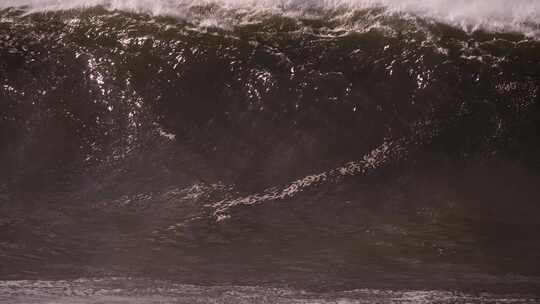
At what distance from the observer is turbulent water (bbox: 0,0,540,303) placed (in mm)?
4414

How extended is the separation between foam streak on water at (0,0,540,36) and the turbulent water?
Answer: 0.05 feet

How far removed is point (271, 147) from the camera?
4.81 m

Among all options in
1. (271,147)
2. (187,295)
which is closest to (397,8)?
(271,147)

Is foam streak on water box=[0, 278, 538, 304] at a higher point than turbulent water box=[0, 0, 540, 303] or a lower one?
lower

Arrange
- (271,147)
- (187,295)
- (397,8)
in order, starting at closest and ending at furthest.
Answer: (187,295)
(271,147)
(397,8)

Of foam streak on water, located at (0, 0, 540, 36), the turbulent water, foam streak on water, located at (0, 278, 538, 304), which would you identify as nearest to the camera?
foam streak on water, located at (0, 278, 538, 304)

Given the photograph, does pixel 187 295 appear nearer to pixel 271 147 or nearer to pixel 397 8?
pixel 271 147

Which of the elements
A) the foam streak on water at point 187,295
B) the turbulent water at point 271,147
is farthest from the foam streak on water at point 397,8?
the foam streak on water at point 187,295

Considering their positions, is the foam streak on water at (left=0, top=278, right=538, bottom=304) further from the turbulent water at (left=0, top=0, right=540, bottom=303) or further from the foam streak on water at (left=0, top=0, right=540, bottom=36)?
the foam streak on water at (left=0, top=0, right=540, bottom=36)

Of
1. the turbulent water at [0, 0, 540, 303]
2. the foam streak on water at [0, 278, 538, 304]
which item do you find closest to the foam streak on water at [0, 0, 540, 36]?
the turbulent water at [0, 0, 540, 303]

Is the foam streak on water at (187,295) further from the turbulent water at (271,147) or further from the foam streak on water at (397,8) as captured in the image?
the foam streak on water at (397,8)

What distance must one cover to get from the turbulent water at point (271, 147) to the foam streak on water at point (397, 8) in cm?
2

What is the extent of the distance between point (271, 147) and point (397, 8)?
4.70 feet

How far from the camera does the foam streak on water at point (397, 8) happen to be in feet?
15.8
